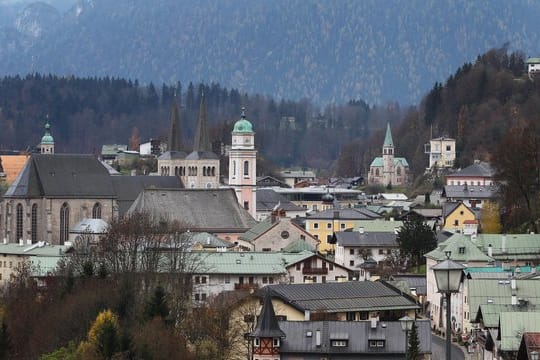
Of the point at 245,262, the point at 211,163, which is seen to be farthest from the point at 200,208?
the point at 211,163

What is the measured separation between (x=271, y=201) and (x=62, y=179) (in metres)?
40.5

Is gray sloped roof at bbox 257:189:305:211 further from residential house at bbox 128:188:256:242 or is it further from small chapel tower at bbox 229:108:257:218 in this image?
residential house at bbox 128:188:256:242

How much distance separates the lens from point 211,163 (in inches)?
6216

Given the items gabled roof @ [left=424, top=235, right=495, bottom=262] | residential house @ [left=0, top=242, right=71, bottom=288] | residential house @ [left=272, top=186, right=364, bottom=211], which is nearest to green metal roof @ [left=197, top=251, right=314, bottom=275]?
gabled roof @ [left=424, top=235, right=495, bottom=262]

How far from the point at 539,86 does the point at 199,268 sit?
102 metres

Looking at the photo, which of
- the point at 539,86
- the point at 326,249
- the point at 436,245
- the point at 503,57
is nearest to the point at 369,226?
the point at 326,249

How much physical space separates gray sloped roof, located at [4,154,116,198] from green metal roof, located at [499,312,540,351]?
2946 inches

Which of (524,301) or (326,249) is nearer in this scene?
(524,301)

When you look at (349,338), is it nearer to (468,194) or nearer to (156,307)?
(156,307)

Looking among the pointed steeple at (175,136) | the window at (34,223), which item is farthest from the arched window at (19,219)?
the pointed steeple at (175,136)

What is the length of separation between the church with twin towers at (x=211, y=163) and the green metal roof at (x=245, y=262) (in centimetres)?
4527

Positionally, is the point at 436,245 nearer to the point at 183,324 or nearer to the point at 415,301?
the point at 415,301

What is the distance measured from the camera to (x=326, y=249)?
123250 mm

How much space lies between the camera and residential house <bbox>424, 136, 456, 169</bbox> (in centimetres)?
18375
